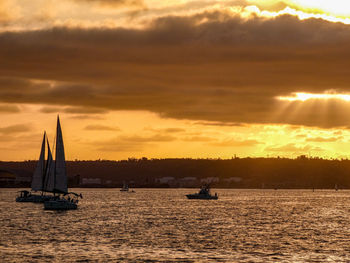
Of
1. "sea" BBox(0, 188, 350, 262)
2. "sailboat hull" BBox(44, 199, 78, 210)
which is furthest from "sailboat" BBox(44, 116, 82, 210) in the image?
"sea" BBox(0, 188, 350, 262)

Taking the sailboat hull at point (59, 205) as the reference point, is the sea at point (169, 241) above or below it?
below

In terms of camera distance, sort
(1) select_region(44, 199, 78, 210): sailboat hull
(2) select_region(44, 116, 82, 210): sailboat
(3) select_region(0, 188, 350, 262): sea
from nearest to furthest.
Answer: (3) select_region(0, 188, 350, 262): sea, (2) select_region(44, 116, 82, 210): sailboat, (1) select_region(44, 199, 78, 210): sailboat hull

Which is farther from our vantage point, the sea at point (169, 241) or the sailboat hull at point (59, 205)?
the sailboat hull at point (59, 205)

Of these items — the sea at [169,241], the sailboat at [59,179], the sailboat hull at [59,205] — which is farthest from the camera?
the sailboat hull at [59,205]

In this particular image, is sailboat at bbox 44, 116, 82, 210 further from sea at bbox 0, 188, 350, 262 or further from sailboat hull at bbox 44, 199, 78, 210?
sea at bbox 0, 188, 350, 262

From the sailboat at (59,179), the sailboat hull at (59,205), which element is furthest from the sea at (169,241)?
the sailboat hull at (59,205)

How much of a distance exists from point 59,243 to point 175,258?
20.1m

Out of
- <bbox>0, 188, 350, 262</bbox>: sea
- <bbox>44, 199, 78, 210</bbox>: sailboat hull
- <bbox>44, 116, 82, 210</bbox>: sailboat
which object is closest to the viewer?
<bbox>0, 188, 350, 262</bbox>: sea

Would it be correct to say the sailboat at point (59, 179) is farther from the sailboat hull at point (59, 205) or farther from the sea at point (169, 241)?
the sea at point (169, 241)

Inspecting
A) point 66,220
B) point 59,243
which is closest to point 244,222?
point 66,220

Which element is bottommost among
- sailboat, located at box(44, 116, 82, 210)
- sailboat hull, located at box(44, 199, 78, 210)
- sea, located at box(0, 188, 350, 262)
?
sea, located at box(0, 188, 350, 262)

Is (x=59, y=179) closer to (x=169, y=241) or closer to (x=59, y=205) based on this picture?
(x=59, y=205)

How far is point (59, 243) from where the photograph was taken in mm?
90875

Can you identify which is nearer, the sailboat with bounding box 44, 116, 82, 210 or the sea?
the sea
